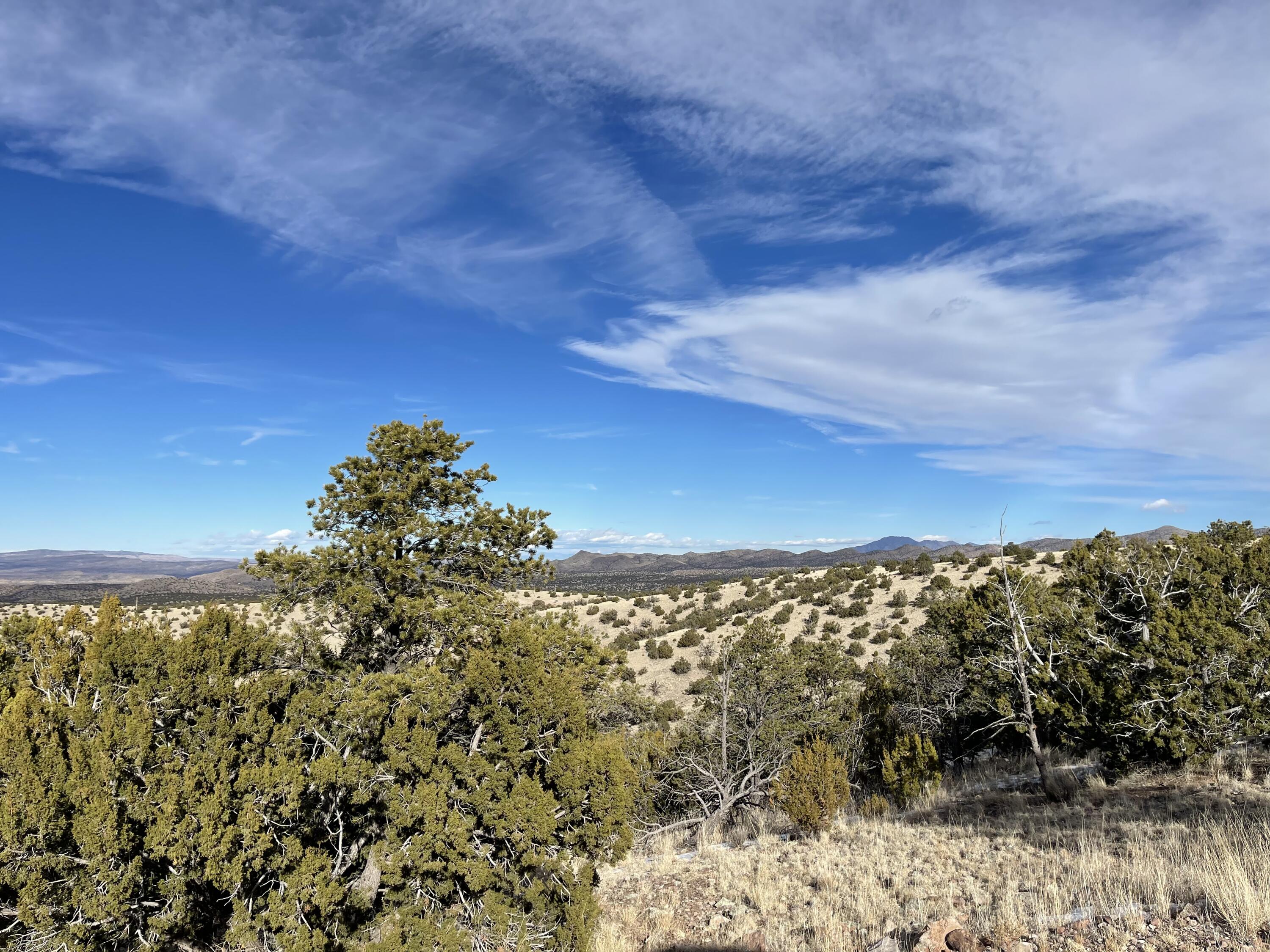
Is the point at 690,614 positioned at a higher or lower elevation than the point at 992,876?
lower

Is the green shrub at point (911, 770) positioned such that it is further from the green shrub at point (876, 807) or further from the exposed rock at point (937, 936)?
the exposed rock at point (937, 936)

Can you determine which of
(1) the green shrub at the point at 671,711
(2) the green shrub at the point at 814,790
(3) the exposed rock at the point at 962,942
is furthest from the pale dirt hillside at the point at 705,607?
(3) the exposed rock at the point at 962,942

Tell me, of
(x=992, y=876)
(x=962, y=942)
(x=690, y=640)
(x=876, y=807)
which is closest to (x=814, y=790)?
(x=876, y=807)

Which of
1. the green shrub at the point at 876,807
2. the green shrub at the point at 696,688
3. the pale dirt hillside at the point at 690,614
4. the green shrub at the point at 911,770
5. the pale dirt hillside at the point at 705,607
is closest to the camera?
the green shrub at the point at 876,807

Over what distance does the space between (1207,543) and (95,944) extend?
796 inches

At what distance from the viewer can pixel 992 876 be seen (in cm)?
833

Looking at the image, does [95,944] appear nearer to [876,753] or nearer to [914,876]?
[914,876]

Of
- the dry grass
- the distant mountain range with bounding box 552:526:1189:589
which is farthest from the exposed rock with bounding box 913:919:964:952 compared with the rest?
the distant mountain range with bounding box 552:526:1189:589

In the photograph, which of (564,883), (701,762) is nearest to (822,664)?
(701,762)

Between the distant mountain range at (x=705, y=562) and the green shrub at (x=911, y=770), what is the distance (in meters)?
36.4

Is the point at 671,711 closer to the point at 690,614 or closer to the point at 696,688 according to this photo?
the point at 696,688

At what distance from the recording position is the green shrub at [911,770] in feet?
50.8

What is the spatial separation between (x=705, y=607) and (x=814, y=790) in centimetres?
2900

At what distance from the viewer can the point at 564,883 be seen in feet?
23.2
